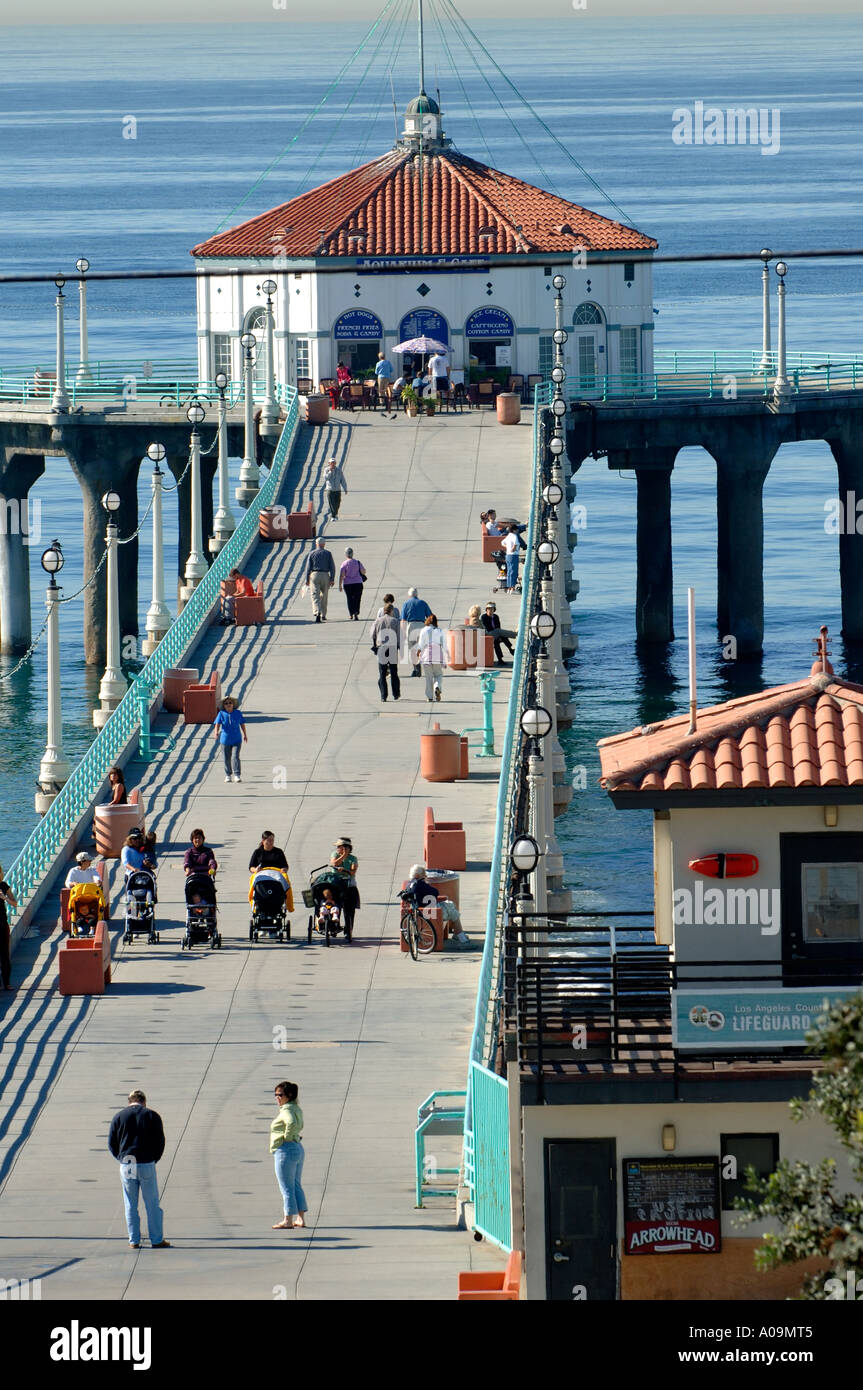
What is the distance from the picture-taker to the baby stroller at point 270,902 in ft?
89.3

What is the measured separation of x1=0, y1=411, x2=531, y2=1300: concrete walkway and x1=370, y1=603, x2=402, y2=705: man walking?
346mm

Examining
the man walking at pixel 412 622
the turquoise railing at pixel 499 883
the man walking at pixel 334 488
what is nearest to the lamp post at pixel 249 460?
the man walking at pixel 334 488

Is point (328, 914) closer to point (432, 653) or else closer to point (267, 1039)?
point (267, 1039)

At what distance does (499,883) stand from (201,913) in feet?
10.2

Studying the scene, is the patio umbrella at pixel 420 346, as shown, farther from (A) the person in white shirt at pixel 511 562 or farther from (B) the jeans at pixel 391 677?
(B) the jeans at pixel 391 677

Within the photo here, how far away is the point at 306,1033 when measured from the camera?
24.6m

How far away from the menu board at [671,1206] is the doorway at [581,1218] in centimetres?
15

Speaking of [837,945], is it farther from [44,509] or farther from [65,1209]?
[44,509]

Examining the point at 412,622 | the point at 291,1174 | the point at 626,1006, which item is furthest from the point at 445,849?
the point at 412,622

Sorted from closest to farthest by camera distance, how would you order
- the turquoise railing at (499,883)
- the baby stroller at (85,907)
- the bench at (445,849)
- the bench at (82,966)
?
the turquoise railing at (499,883), the bench at (82,966), the baby stroller at (85,907), the bench at (445,849)

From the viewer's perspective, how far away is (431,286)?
217 ft

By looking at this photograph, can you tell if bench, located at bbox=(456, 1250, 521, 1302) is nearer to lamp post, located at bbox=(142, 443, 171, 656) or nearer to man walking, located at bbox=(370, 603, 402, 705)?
man walking, located at bbox=(370, 603, 402, 705)
